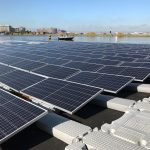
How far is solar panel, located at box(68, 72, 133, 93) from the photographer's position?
13947mm

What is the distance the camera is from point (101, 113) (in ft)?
40.1

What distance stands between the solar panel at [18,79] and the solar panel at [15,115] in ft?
11.9

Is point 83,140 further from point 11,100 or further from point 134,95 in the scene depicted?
point 134,95

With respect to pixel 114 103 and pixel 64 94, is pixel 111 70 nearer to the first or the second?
pixel 114 103

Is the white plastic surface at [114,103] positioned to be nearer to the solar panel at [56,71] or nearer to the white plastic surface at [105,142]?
the white plastic surface at [105,142]

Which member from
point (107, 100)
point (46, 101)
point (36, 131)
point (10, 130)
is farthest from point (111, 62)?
point (10, 130)

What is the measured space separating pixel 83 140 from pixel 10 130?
2.78m

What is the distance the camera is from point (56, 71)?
19188mm

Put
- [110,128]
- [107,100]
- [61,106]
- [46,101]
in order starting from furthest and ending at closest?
[107,100] < [46,101] < [61,106] < [110,128]

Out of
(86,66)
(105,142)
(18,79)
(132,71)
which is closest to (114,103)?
(105,142)

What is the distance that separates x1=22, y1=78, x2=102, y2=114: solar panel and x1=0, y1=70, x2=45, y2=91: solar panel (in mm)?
1163

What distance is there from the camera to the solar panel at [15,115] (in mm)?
8773

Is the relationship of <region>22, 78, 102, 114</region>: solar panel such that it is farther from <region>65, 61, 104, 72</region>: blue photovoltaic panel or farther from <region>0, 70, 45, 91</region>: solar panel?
<region>65, 61, 104, 72</region>: blue photovoltaic panel

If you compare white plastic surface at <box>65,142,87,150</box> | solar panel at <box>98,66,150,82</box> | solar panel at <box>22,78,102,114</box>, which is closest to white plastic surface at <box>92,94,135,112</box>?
solar panel at <box>22,78,102,114</box>
